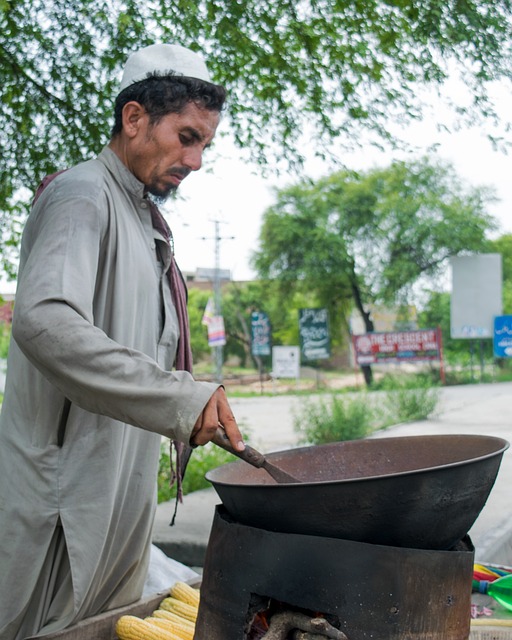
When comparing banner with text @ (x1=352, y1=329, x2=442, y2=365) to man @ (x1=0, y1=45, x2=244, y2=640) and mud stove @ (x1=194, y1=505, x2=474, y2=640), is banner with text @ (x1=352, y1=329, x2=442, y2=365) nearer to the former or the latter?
man @ (x1=0, y1=45, x2=244, y2=640)

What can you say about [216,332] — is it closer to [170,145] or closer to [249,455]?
[170,145]

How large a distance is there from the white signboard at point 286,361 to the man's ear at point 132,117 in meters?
25.6

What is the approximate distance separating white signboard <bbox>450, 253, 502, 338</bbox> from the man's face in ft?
47.1

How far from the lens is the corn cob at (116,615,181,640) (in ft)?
7.74

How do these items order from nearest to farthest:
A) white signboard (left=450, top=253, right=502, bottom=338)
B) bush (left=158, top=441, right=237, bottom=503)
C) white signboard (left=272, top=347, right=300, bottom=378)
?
bush (left=158, top=441, right=237, bottom=503) → white signboard (left=450, top=253, right=502, bottom=338) → white signboard (left=272, top=347, right=300, bottom=378)

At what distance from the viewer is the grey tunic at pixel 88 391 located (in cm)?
175

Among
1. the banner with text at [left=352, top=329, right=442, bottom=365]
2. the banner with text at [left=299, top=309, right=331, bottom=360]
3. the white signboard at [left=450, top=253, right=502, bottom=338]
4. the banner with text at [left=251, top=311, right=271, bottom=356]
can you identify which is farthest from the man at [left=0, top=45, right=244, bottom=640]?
the banner with text at [left=251, top=311, right=271, bottom=356]

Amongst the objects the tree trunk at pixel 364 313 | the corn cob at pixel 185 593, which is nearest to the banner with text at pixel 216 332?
the tree trunk at pixel 364 313

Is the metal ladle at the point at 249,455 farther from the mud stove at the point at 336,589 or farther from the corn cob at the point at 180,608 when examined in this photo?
the corn cob at the point at 180,608

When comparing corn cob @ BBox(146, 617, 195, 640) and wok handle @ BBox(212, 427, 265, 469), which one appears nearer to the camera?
wok handle @ BBox(212, 427, 265, 469)

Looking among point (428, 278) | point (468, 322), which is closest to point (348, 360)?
point (428, 278)

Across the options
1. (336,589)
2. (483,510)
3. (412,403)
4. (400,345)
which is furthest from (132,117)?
(400,345)

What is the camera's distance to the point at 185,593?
2814 millimetres

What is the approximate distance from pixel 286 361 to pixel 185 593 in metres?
25.2
